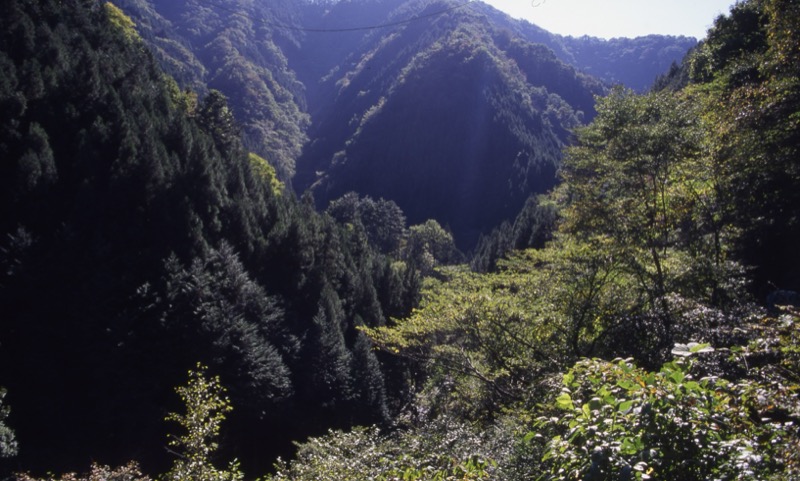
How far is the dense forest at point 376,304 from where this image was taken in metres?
3.83

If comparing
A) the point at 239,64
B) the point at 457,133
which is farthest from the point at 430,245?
the point at 239,64

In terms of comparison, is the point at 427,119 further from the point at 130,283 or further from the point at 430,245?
the point at 130,283

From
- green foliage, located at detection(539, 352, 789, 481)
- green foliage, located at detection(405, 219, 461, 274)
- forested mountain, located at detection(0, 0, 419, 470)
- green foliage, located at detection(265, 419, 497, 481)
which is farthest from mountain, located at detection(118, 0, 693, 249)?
green foliage, located at detection(539, 352, 789, 481)

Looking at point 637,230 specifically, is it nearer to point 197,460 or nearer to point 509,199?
point 197,460

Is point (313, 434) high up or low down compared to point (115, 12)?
down

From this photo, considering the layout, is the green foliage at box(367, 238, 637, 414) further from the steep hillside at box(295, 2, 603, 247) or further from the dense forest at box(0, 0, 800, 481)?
the steep hillside at box(295, 2, 603, 247)

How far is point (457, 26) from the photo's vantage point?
168 m

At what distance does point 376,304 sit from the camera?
33062 mm

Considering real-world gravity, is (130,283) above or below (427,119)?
below

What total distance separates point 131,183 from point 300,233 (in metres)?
9.22

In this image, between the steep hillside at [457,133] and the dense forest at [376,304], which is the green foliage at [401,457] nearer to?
the dense forest at [376,304]

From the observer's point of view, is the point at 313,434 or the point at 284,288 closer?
the point at 313,434

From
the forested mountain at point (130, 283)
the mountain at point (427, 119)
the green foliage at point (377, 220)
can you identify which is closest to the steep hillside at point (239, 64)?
the mountain at point (427, 119)

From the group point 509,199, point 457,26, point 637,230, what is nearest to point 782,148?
point 637,230
